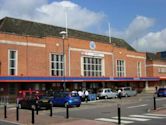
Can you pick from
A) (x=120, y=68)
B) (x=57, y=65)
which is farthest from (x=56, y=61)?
(x=120, y=68)

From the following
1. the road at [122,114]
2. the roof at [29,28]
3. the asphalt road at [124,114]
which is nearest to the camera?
the asphalt road at [124,114]

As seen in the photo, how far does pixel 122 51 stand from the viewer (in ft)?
218

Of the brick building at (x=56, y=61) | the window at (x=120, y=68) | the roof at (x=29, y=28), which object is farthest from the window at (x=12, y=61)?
the window at (x=120, y=68)

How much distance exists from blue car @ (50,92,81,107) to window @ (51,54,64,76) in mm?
17192

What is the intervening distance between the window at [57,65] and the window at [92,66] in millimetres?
5597

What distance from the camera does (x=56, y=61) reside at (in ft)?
169

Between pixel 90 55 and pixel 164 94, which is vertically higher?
pixel 90 55

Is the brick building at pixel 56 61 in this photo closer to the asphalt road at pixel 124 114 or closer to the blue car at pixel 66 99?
the blue car at pixel 66 99

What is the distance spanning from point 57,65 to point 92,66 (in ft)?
28.2

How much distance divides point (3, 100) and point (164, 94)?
23015 mm

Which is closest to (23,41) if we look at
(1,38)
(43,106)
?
(1,38)

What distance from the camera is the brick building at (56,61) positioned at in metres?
44.9

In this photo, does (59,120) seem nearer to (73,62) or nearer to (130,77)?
(73,62)

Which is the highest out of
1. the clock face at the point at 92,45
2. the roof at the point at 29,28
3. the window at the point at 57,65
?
the roof at the point at 29,28
